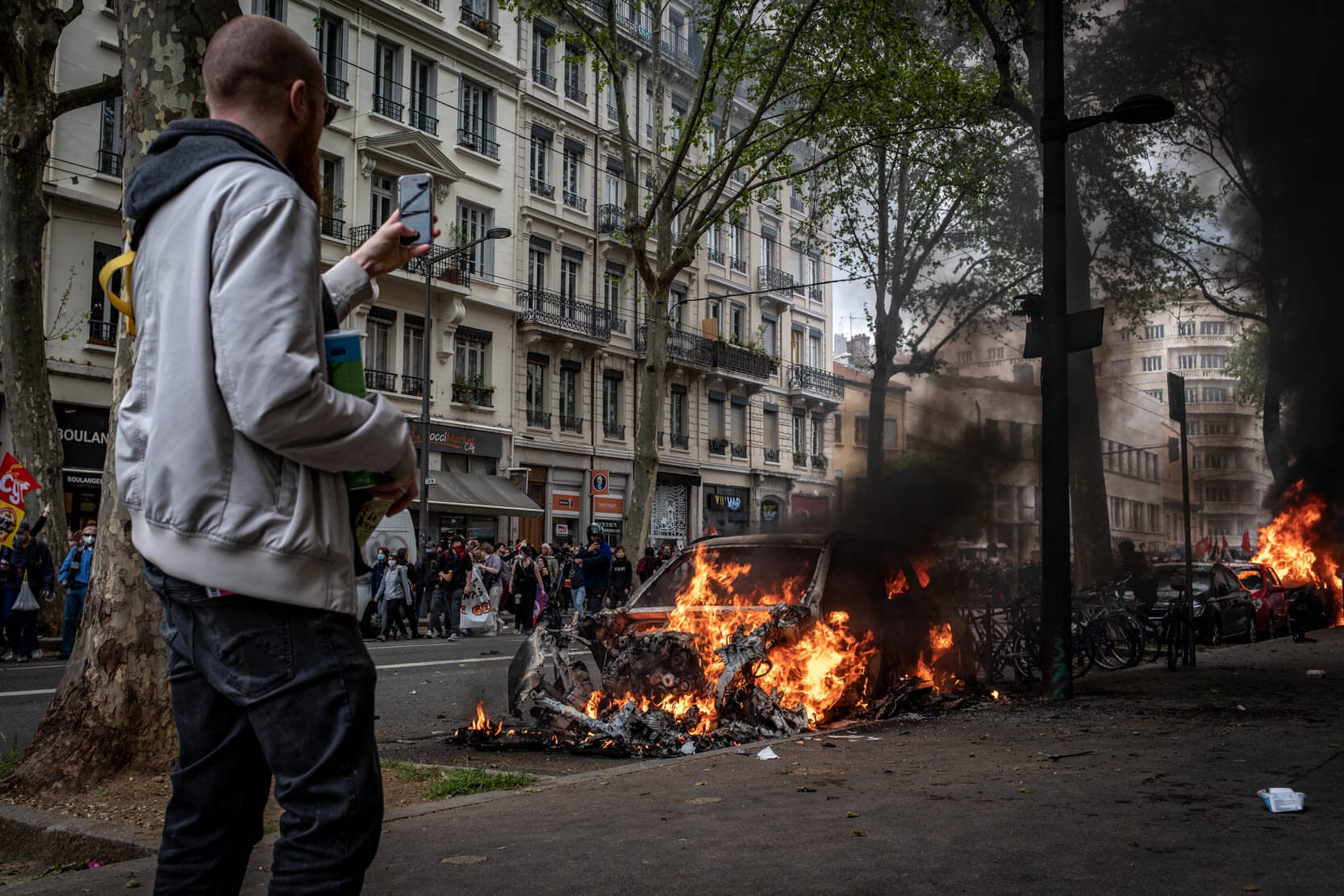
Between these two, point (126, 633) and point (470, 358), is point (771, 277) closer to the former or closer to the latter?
point (470, 358)

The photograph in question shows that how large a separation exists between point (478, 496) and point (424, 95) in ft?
35.9

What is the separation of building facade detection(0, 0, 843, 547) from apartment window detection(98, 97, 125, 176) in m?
0.05

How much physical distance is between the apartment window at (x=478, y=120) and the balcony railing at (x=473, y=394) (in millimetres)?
6666

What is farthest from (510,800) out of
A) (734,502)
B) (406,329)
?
(734,502)

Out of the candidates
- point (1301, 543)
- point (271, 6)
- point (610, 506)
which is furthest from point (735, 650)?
point (610, 506)

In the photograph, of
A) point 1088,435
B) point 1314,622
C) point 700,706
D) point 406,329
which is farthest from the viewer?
point 406,329

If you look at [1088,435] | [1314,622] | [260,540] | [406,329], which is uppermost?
[406,329]

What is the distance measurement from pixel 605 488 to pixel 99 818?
1205 inches

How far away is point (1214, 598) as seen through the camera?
1961cm

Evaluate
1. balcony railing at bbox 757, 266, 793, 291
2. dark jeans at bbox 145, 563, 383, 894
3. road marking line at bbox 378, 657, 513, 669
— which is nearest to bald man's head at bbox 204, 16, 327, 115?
dark jeans at bbox 145, 563, 383, 894

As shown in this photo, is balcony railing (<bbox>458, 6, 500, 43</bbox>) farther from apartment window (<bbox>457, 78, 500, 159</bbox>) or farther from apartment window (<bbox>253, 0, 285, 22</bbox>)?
apartment window (<bbox>253, 0, 285, 22</bbox>)

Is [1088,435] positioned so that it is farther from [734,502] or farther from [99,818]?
[734,502]

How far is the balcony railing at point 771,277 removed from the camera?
151ft

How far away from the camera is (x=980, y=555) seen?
43.7ft
